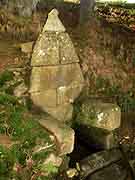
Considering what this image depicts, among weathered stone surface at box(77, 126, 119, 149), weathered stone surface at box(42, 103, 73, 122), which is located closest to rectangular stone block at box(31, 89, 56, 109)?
weathered stone surface at box(42, 103, 73, 122)

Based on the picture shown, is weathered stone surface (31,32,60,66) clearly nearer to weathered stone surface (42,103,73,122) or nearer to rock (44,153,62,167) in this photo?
weathered stone surface (42,103,73,122)

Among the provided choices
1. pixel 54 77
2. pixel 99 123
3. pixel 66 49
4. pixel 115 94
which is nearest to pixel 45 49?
pixel 66 49

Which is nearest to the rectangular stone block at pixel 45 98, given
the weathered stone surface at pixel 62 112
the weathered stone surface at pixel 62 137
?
the weathered stone surface at pixel 62 112

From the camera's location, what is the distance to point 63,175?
705cm

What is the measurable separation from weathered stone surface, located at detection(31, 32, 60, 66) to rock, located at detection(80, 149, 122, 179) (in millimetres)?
2260

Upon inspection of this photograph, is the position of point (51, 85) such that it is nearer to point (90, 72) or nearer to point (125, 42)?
point (90, 72)

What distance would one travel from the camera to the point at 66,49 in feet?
26.9

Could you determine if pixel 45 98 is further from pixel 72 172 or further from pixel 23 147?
pixel 23 147

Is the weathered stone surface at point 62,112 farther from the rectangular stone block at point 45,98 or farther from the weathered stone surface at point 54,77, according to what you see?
the weathered stone surface at point 54,77

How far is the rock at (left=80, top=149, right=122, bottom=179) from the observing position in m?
7.59

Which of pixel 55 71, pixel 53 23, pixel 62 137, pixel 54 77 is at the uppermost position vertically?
pixel 53 23

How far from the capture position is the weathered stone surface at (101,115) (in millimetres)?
8133

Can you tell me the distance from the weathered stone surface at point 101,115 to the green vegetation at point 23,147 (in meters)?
1.80

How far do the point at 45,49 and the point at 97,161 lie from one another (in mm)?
2651
